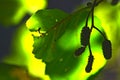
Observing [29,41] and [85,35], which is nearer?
[85,35]

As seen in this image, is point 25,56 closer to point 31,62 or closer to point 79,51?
point 31,62

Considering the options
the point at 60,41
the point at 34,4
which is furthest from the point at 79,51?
the point at 34,4

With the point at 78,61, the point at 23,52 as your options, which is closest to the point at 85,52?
the point at 78,61

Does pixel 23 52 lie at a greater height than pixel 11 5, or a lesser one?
lesser

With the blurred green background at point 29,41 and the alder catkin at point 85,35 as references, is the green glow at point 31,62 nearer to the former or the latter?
the blurred green background at point 29,41

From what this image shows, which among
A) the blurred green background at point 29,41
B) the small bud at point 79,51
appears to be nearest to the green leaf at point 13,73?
the blurred green background at point 29,41

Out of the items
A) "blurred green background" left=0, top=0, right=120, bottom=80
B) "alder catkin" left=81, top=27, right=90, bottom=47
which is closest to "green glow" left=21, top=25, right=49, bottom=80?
"blurred green background" left=0, top=0, right=120, bottom=80

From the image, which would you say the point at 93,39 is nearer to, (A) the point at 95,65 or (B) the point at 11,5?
(A) the point at 95,65

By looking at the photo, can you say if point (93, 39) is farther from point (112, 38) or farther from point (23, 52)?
point (23, 52)
